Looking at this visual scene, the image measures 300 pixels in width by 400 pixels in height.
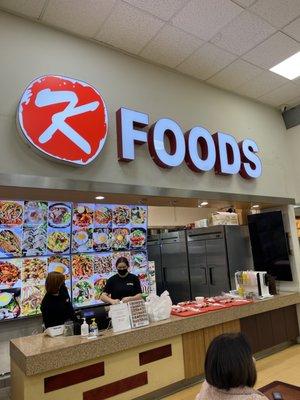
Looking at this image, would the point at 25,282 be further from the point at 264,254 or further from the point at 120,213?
the point at 264,254

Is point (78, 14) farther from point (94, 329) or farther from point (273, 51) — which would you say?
point (94, 329)

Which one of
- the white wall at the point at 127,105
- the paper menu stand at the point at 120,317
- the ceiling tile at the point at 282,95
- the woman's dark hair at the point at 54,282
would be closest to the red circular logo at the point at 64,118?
the white wall at the point at 127,105

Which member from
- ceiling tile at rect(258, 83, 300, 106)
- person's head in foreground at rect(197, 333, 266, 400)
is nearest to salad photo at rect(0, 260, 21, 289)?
person's head in foreground at rect(197, 333, 266, 400)

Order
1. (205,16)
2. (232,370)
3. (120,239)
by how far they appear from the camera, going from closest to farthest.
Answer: (232,370), (205,16), (120,239)

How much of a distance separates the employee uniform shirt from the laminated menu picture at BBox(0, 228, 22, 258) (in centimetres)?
130

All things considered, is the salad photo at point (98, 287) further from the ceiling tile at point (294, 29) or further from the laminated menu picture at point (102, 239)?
the ceiling tile at point (294, 29)

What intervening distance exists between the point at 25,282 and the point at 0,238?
67 centimetres

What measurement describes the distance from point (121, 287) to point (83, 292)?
2.10 feet

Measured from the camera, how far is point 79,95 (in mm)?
3373

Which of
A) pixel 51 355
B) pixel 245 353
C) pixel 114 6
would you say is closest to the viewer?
pixel 245 353

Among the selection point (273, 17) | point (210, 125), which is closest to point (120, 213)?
point (210, 125)

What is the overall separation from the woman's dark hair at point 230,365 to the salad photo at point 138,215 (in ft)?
12.7

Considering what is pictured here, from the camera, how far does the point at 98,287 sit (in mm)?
4848

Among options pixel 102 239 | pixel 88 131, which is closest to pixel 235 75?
pixel 88 131
